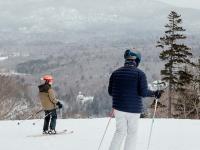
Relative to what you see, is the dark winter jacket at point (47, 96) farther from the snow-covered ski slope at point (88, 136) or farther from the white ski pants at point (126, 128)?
the white ski pants at point (126, 128)

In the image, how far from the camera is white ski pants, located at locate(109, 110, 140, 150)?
737 centimetres

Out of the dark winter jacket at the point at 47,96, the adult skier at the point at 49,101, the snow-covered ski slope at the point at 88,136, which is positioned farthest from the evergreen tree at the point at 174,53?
the dark winter jacket at the point at 47,96

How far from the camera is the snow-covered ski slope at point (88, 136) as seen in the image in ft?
33.0

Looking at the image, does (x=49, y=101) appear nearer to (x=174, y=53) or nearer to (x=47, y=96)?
(x=47, y=96)

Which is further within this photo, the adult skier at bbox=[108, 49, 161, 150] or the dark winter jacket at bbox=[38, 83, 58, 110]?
the dark winter jacket at bbox=[38, 83, 58, 110]

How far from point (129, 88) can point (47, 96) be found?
4.79 m

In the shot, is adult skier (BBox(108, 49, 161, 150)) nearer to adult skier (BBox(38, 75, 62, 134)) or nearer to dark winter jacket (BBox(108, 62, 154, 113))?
dark winter jacket (BBox(108, 62, 154, 113))

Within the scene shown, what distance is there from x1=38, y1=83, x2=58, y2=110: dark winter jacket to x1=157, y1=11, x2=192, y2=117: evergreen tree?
2959cm

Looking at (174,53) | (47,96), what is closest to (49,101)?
(47,96)

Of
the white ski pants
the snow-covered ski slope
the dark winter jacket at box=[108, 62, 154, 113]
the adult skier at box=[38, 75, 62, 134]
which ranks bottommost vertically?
the snow-covered ski slope

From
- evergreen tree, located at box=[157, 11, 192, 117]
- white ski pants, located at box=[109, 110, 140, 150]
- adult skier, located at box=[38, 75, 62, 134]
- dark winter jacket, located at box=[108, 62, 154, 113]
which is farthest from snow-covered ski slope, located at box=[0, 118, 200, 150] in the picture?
evergreen tree, located at box=[157, 11, 192, 117]

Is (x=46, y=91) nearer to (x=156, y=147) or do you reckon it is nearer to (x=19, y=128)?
(x=19, y=128)

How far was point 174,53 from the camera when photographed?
44.6 meters

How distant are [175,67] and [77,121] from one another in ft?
96.6
